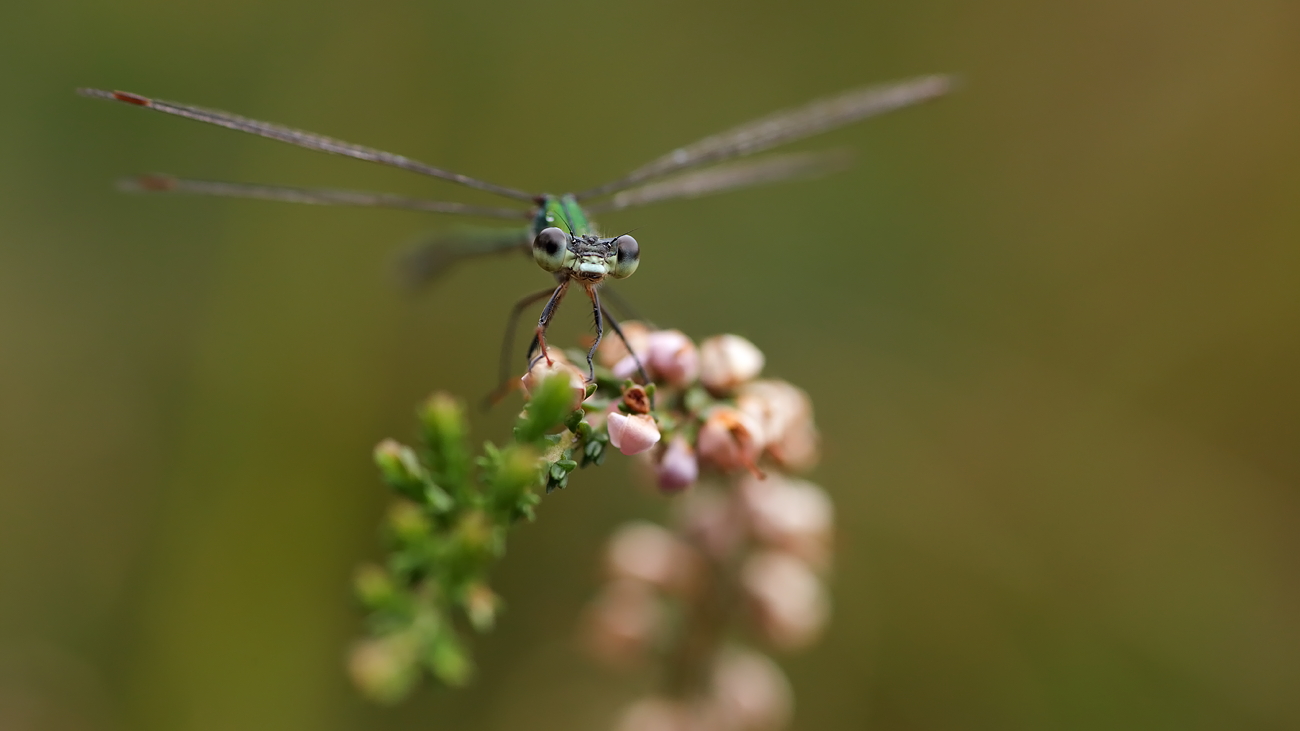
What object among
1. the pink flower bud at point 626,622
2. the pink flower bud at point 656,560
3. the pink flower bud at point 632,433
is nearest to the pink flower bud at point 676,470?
the pink flower bud at point 632,433

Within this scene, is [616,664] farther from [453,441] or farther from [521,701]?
[453,441]

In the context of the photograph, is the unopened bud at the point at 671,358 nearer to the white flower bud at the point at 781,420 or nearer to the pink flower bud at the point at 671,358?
the pink flower bud at the point at 671,358

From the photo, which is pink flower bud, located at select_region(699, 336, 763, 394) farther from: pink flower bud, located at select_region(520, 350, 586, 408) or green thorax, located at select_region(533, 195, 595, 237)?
green thorax, located at select_region(533, 195, 595, 237)

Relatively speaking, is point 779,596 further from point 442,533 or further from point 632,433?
point 442,533

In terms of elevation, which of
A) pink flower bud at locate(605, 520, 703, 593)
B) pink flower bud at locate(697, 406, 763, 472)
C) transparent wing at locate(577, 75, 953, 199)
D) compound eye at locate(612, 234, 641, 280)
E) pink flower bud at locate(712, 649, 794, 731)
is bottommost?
pink flower bud at locate(712, 649, 794, 731)

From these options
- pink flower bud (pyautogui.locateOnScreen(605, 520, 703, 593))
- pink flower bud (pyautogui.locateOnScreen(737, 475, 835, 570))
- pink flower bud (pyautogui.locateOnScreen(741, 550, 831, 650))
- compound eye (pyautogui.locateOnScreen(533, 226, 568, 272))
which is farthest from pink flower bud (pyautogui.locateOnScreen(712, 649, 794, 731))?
compound eye (pyautogui.locateOnScreen(533, 226, 568, 272))

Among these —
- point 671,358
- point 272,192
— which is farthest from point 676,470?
point 272,192
